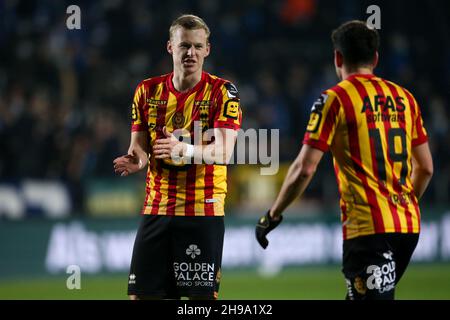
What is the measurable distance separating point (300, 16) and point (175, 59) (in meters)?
11.5

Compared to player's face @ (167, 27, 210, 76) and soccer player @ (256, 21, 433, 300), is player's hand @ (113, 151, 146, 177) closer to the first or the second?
player's face @ (167, 27, 210, 76)

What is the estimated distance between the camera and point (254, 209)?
1357 cm

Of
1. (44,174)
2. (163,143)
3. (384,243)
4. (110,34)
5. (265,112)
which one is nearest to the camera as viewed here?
(384,243)

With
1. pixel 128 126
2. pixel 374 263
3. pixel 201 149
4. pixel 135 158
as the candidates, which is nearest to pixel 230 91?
pixel 201 149

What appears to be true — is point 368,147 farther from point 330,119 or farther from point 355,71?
point 355,71

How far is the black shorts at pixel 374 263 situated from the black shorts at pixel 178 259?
1081 millimetres

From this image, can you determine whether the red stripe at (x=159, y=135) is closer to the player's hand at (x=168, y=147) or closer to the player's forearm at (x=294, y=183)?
the player's hand at (x=168, y=147)

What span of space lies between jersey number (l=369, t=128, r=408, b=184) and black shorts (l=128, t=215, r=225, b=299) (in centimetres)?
130

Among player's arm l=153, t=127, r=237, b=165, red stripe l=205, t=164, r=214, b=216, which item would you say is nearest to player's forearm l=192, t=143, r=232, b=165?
player's arm l=153, t=127, r=237, b=165

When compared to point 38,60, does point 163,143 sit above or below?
below

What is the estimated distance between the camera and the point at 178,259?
18.6 ft

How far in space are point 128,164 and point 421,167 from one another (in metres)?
1.87

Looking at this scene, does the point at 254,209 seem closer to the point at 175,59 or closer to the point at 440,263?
the point at 440,263
